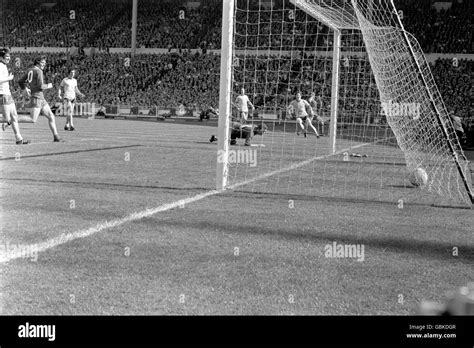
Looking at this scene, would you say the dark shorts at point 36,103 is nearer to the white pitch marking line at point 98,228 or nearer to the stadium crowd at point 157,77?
the white pitch marking line at point 98,228

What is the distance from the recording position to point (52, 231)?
6012 millimetres

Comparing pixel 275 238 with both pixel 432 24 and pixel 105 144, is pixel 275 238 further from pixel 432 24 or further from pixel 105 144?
pixel 432 24

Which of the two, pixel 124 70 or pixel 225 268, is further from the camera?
pixel 124 70

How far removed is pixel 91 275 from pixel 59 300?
0.59 metres

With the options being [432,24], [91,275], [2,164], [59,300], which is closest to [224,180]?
[2,164]

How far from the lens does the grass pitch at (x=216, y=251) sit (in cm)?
413

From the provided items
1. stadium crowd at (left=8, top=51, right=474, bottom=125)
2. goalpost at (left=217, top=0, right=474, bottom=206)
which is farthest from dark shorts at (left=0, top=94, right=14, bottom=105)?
stadium crowd at (left=8, top=51, right=474, bottom=125)

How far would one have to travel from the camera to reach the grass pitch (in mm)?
4129

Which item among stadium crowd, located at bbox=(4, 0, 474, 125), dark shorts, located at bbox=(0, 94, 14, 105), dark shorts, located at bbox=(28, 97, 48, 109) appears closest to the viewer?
dark shorts, located at bbox=(0, 94, 14, 105)

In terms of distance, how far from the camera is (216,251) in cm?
549

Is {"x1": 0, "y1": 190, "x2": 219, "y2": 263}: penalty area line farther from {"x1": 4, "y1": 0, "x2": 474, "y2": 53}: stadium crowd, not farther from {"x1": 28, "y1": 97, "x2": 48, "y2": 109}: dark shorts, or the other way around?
{"x1": 4, "y1": 0, "x2": 474, "y2": 53}: stadium crowd

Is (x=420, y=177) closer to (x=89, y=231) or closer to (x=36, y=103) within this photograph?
(x=89, y=231)

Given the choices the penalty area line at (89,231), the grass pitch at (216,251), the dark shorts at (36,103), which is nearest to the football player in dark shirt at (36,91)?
the dark shorts at (36,103)
